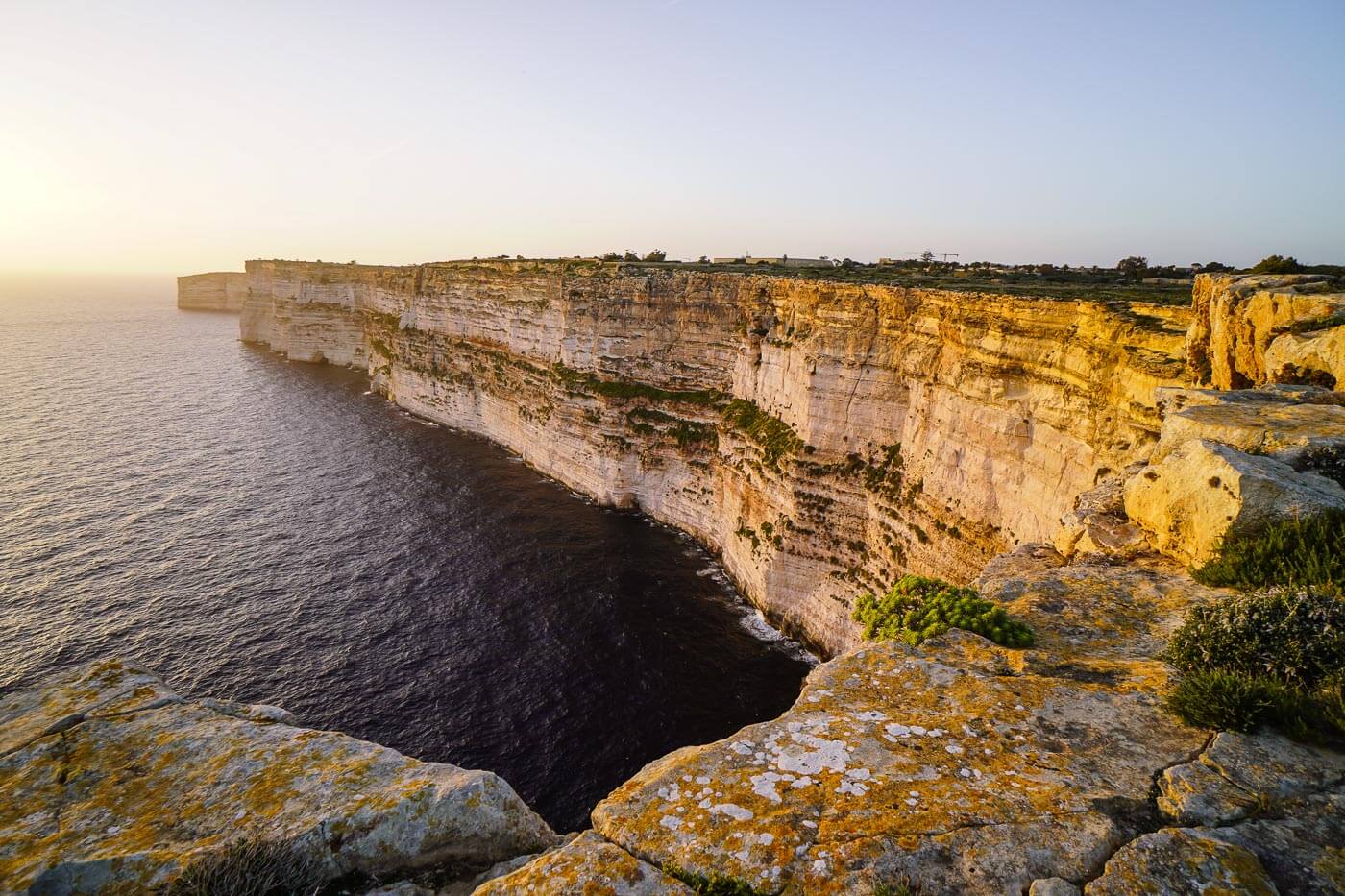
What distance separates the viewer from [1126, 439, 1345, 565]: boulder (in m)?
A: 7.19

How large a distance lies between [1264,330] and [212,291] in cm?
20964

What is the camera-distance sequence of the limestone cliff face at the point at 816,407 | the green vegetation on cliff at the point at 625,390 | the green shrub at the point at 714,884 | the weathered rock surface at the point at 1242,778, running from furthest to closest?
the green vegetation on cliff at the point at 625,390, the limestone cliff face at the point at 816,407, the weathered rock surface at the point at 1242,778, the green shrub at the point at 714,884

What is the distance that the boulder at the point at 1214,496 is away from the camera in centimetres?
719

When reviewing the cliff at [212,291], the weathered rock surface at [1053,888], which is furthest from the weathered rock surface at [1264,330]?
the cliff at [212,291]

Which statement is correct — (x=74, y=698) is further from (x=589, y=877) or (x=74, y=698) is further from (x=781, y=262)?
(x=781, y=262)

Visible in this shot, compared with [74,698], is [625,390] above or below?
above

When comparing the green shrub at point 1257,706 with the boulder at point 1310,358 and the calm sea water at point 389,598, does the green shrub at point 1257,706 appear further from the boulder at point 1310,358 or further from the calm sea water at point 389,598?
the calm sea water at point 389,598

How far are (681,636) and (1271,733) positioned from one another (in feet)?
83.6

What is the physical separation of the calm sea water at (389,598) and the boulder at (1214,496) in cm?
1833

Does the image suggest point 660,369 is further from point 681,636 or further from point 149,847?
point 149,847

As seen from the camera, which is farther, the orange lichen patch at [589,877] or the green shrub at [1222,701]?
the green shrub at [1222,701]

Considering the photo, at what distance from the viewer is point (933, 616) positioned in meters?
8.10

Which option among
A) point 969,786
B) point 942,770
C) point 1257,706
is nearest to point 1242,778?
point 1257,706

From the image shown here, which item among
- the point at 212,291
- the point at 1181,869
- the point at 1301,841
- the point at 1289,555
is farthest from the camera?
the point at 212,291
